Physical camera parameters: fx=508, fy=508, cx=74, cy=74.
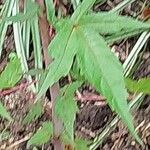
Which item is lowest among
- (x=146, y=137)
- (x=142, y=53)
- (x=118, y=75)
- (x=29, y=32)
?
(x=146, y=137)

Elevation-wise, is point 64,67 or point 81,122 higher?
point 64,67

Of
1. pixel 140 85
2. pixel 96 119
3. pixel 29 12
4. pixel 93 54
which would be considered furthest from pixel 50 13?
pixel 96 119

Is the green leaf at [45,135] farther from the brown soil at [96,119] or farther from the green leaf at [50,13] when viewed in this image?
the brown soil at [96,119]

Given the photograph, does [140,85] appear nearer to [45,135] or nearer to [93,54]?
A: [45,135]

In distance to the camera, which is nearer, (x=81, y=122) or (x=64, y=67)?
(x=64, y=67)

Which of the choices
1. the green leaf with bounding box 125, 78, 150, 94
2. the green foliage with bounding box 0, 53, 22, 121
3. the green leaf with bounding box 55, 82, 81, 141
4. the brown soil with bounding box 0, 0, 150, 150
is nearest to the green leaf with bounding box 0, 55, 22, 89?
the green foliage with bounding box 0, 53, 22, 121

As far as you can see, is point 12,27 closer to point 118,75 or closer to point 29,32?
point 29,32

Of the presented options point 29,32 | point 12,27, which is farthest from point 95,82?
point 12,27
